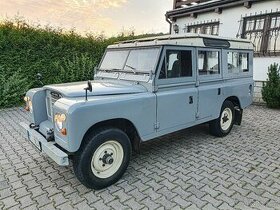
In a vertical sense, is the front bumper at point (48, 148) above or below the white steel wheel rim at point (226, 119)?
above

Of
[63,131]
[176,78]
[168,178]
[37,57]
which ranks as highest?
[37,57]

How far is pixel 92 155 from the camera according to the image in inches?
119

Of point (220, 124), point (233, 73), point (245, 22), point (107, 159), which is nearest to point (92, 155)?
A: point (107, 159)

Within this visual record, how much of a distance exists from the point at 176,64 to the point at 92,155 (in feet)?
6.67

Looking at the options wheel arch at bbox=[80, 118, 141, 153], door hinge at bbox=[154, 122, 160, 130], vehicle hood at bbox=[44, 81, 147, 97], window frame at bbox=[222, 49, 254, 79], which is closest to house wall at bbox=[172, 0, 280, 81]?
window frame at bbox=[222, 49, 254, 79]

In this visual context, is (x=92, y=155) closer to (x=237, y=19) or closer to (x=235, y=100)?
(x=235, y=100)

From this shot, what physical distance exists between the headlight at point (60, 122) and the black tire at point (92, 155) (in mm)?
319

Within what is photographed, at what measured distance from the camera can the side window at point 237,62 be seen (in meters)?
5.16

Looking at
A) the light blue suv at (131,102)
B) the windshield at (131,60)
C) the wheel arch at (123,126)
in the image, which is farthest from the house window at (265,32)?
the wheel arch at (123,126)

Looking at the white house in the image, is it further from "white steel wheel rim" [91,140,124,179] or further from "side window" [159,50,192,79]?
"white steel wheel rim" [91,140,124,179]

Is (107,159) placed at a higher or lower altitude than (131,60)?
lower

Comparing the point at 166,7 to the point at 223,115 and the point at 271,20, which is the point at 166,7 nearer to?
the point at 271,20

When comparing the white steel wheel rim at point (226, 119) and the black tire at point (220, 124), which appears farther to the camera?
the white steel wheel rim at point (226, 119)

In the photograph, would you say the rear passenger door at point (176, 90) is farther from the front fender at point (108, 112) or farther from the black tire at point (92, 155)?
the black tire at point (92, 155)
